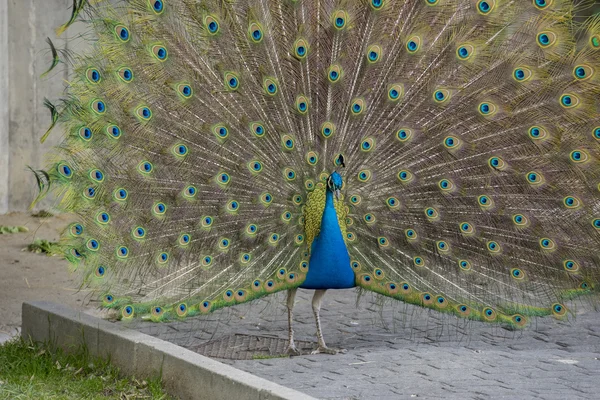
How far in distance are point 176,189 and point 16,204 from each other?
5021 millimetres

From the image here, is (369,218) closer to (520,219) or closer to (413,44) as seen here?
(520,219)

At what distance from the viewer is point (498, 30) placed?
5.16 metres

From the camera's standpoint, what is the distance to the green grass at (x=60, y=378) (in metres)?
4.38

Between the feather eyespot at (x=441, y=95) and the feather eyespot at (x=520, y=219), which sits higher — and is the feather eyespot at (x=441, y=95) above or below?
above

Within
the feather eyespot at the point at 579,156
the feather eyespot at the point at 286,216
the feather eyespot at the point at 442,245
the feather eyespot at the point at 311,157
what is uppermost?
the feather eyespot at the point at 579,156

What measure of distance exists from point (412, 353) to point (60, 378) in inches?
74.7

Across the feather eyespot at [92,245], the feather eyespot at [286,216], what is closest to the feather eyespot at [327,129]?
the feather eyespot at [286,216]

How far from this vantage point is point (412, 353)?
17.2 feet

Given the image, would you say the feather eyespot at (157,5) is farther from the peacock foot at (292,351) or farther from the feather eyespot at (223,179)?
the peacock foot at (292,351)

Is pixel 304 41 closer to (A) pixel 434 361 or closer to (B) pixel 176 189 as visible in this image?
(B) pixel 176 189

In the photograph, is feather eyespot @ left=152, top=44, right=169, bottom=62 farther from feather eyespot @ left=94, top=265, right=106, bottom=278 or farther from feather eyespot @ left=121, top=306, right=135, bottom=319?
feather eyespot @ left=121, top=306, right=135, bottom=319

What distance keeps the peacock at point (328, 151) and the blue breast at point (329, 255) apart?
1 centimetres

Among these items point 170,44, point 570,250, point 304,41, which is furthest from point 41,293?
point 570,250

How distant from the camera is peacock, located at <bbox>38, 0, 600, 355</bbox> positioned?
5.09 m
